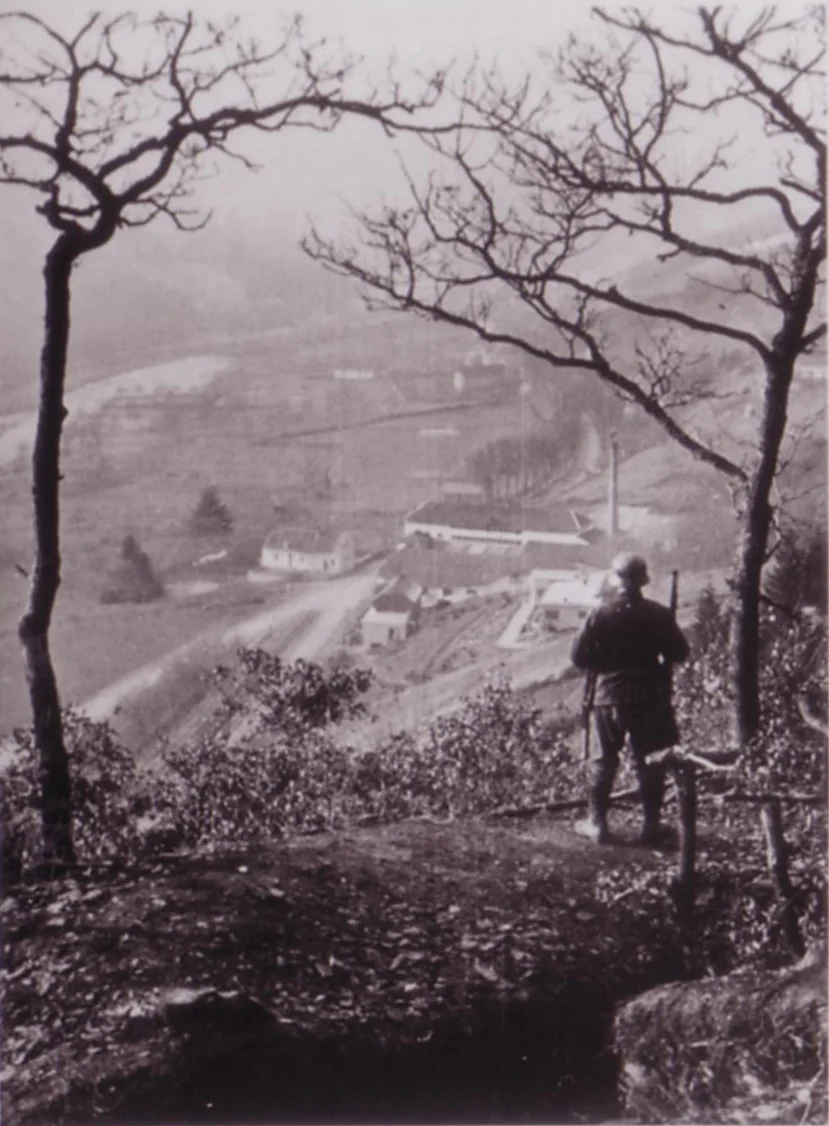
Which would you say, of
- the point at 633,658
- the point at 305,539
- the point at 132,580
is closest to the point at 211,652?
the point at 132,580

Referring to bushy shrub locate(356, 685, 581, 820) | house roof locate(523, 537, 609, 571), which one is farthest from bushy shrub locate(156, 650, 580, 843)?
house roof locate(523, 537, 609, 571)

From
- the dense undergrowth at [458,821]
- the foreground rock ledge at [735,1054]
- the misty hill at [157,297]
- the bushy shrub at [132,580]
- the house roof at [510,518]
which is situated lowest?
the foreground rock ledge at [735,1054]

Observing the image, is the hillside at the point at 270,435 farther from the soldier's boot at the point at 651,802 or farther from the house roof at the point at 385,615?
the soldier's boot at the point at 651,802

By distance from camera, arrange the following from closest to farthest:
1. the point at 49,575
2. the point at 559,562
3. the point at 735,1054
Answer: the point at 735,1054 → the point at 49,575 → the point at 559,562

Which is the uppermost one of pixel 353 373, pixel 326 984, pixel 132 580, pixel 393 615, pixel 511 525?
pixel 353 373

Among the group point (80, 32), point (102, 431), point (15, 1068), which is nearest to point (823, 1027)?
point (15, 1068)

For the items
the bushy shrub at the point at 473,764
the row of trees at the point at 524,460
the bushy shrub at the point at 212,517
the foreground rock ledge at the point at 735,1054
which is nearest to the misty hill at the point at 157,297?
the bushy shrub at the point at 212,517

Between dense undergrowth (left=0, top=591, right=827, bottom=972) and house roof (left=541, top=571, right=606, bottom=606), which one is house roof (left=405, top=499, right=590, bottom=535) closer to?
house roof (left=541, top=571, right=606, bottom=606)

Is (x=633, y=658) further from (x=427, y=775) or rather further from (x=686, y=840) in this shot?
(x=427, y=775)
